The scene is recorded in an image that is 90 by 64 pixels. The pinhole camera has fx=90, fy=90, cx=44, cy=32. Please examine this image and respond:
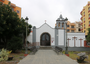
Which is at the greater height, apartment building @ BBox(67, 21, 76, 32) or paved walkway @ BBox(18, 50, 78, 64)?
apartment building @ BBox(67, 21, 76, 32)

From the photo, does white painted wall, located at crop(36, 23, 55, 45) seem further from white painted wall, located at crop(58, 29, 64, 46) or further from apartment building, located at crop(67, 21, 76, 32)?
apartment building, located at crop(67, 21, 76, 32)

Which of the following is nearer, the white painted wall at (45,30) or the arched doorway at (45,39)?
the white painted wall at (45,30)

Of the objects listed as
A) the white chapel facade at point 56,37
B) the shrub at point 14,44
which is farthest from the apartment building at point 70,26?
the shrub at point 14,44

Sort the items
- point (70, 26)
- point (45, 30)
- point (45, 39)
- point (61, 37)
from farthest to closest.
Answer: point (70, 26) < point (45, 39) < point (45, 30) < point (61, 37)

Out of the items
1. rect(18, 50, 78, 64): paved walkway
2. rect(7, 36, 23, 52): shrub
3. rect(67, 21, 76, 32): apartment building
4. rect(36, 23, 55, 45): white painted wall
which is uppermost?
rect(67, 21, 76, 32): apartment building

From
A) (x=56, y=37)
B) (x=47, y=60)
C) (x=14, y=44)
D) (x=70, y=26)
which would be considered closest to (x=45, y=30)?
(x=56, y=37)

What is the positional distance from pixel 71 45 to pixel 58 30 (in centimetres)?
427

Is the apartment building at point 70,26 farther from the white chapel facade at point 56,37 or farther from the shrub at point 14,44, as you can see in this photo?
the shrub at point 14,44

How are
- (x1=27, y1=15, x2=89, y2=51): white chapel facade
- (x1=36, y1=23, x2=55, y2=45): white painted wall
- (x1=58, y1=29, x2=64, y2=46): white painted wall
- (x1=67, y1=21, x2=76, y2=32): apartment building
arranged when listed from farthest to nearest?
(x1=67, y1=21, x2=76, y2=32): apartment building, (x1=36, y1=23, x2=55, y2=45): white painted wall, (x1=58, y1=29, x2=64, y2=46): white painted wall, (x1=27, y1=15, x2=89, y2=51): white chapel facade

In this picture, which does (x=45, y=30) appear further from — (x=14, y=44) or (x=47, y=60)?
(x=47, y=60)

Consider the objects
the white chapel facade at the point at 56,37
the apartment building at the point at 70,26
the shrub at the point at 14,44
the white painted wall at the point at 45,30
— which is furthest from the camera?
the apartment building at the point at 70,26

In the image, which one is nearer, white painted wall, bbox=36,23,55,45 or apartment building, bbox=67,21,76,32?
white painted wall, bbox=36,23,55,45

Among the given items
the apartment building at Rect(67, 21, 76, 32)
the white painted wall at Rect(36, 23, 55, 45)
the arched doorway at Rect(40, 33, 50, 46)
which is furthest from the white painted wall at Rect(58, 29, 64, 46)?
the apartment building at Rect(67, 21, 76, 32)

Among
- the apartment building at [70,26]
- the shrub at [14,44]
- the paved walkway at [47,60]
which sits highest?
the apartment building at [70,26]
